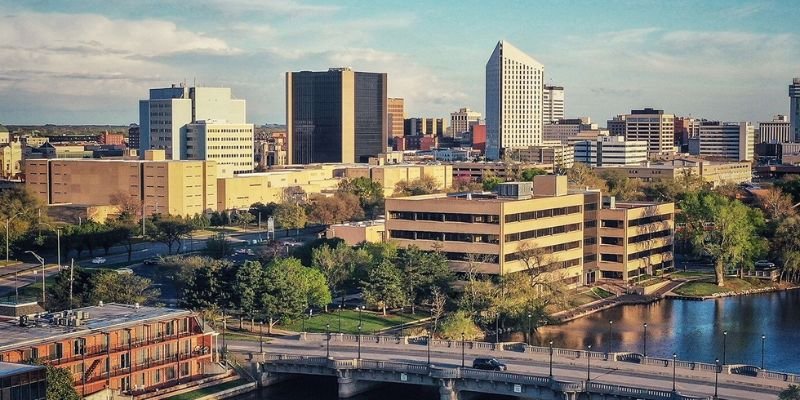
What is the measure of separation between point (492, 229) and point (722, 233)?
2418 cm

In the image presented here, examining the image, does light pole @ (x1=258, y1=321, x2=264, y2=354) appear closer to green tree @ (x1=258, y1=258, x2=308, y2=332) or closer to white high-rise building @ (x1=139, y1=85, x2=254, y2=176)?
green tree @ (x1=258, y1=258, x2=308, y2=332)

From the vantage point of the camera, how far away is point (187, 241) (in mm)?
121875

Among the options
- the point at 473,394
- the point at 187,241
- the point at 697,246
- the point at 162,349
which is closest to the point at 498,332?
the point at 473,394

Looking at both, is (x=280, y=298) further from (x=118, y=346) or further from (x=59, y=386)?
(x=59, y=386)

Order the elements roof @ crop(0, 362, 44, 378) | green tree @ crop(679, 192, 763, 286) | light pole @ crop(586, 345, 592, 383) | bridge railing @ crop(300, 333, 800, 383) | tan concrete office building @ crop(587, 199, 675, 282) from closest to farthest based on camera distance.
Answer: roof @ crop(0, 362, 44, 378) < light pole @ crop(586, 345, 592, 383) < bridge railing @ crop(300, 333, 800, 383) < green tree @ crop(679, 192, 763, 286) < tan concrete office building @ crop(587, 199, 675, 282)

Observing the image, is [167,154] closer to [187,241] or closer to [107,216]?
[107,216]

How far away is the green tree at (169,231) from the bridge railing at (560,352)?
44.8 m

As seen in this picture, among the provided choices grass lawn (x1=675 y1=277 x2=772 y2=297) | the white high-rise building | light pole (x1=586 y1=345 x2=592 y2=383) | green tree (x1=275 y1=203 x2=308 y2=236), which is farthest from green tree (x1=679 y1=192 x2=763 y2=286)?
the white high-rise building

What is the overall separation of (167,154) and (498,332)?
4771 inches

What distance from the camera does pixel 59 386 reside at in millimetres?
50469

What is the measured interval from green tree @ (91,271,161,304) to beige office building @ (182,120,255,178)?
111 m

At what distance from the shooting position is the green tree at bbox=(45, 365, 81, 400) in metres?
50.1

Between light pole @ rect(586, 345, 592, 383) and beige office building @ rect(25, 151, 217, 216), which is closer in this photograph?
light pole @ rect(586, 345, 592, 383)

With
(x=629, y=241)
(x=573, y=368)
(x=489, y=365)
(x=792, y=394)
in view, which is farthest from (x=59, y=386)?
(x=629, y=241)
